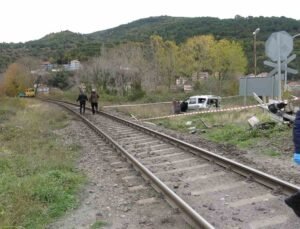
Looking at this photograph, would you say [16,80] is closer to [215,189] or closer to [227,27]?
[227,27]

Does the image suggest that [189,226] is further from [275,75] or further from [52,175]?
[275,75]

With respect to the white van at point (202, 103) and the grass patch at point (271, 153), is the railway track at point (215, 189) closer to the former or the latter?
the grass patch at point (271, 153)

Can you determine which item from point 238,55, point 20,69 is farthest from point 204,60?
point 20,69

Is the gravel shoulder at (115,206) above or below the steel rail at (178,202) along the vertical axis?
below

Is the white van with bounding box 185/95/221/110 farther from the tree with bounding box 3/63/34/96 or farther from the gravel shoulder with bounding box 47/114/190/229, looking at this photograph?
the tree with bounding box 3/63/34/96

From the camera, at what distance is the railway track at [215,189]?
19.4ft

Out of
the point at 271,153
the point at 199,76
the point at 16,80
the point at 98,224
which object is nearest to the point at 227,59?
the point at 199,76

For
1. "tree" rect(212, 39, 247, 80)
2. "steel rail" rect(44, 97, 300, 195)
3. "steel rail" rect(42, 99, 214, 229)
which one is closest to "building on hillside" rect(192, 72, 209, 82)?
"tree" rect(212, 39, 247, 80)

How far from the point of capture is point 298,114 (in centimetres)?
467

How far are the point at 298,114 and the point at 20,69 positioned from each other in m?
125

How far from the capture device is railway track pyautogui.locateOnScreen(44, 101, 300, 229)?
590 centimetres

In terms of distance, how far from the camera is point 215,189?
7.73m

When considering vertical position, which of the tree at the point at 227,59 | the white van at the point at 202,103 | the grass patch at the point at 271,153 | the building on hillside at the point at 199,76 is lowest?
the white van at the point at 202,103

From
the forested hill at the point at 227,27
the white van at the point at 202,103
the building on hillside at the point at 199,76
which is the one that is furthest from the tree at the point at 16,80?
the white van at the point at 202,103
